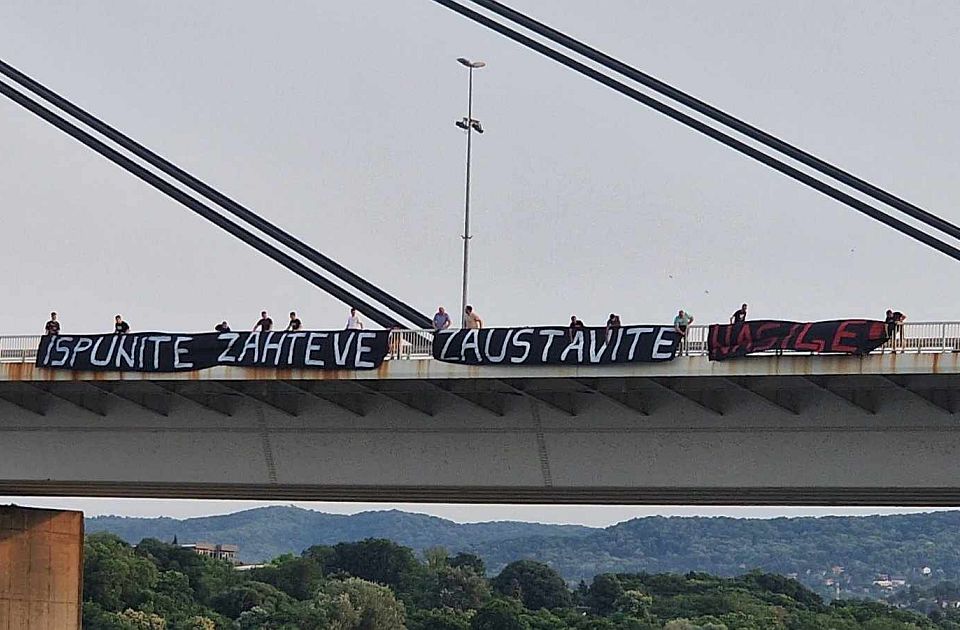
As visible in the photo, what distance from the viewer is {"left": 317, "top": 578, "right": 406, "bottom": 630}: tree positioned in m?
136

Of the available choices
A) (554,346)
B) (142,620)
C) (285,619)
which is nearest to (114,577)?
(142,620)

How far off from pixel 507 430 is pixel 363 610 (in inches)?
4198

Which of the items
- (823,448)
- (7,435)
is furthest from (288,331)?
(823,448)

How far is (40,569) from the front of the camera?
44562mm

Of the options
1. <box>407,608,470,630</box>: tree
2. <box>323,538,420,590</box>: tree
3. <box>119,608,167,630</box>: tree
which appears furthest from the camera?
<box>323,538,420,590</box>: tree

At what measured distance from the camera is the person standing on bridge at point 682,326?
30844 mm

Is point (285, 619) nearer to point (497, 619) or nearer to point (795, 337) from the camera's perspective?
point (497, 619)

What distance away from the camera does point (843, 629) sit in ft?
612

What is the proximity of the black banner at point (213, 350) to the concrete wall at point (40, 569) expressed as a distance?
9.62 meters

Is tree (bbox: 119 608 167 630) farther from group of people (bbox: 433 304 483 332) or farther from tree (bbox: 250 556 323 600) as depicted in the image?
group of people (bbox: 433 304 483 332)

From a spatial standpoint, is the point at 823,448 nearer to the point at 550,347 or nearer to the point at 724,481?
the point at 724,481

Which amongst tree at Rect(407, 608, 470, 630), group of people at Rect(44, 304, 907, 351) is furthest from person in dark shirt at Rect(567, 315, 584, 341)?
tree at Rect(407, 608, 470, 630)

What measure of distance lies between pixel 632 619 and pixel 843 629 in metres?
23.3

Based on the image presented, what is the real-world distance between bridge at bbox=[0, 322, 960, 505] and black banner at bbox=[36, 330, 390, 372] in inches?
9.4
